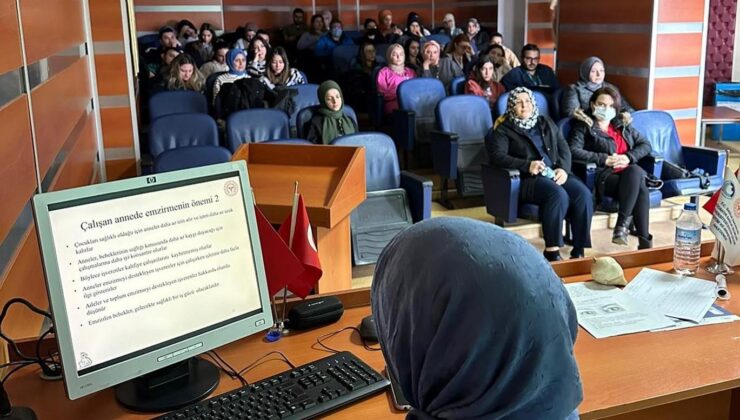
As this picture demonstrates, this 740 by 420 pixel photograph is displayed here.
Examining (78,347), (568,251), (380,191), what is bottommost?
(568,251)

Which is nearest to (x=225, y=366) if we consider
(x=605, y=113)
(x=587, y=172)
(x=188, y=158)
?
(x=188, y=158)

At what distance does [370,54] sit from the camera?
26.2 feet

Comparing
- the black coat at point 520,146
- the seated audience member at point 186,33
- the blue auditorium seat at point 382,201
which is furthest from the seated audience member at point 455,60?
the seated audience member at point 186,33

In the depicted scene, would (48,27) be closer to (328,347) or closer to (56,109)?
(56,109)

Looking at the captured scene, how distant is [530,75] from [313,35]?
4512mm

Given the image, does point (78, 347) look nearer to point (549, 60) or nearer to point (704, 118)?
point (704, 118)

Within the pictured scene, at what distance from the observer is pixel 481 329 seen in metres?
0.88

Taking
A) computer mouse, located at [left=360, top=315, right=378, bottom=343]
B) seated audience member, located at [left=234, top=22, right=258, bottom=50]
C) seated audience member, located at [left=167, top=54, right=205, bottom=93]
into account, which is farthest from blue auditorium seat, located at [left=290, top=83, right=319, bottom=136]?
computer mouse, located at [left=360, top=315, right=378, bottom=343]

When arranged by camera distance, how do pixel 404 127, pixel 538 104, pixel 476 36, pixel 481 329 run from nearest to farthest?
pixel 481 329, pixel 538 104, pixel 404 127, pixel 476 36

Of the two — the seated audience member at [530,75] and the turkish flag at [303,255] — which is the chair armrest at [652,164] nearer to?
the seated audience member at [530,75]

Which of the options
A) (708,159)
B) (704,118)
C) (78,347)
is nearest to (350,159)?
(78,347)

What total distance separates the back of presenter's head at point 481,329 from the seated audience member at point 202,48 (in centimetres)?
776

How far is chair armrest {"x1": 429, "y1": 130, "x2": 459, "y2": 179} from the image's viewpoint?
518 centimetres

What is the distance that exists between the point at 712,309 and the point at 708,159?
3432 millimetres
